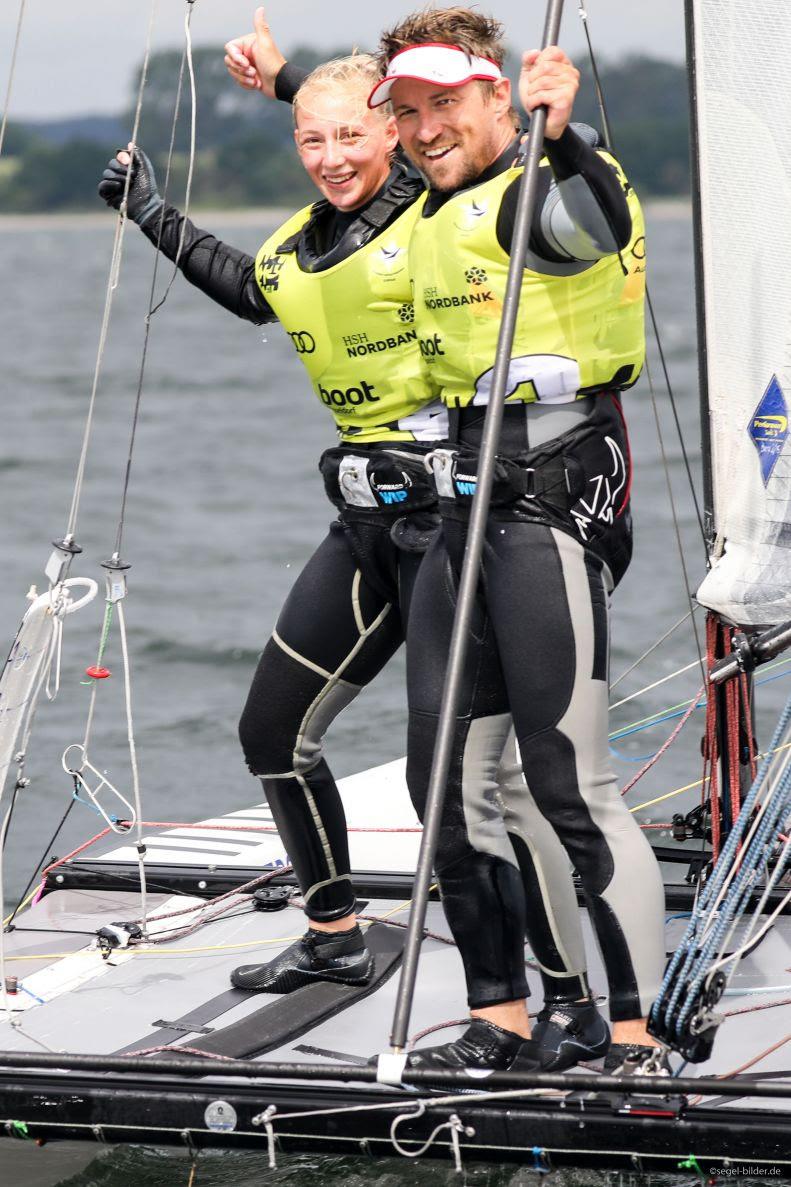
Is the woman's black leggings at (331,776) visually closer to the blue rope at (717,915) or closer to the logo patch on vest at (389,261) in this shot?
the blue rope at (717,915)

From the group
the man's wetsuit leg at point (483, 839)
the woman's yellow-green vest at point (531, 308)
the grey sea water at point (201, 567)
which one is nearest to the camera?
the woman's yellow-green vest at point (531, 308)

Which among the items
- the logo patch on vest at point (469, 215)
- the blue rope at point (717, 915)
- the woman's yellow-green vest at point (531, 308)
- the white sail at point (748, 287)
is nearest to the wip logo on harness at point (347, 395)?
the woman's yellow-green vest at point (531, 308)

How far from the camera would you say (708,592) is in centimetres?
353

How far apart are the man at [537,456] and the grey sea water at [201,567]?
13 cm

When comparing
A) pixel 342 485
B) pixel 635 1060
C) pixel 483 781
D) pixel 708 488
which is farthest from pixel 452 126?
pixel 635 1060

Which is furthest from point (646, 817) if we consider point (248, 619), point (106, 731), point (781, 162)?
point (248, 619)

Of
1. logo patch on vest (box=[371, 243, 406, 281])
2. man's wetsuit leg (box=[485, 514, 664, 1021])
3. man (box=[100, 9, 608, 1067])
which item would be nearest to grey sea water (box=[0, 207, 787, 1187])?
man's wetsuit leg (box=[485, 514, 664, 1021])

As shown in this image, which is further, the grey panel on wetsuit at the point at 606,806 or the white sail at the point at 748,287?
the white sail at the point at 748,287

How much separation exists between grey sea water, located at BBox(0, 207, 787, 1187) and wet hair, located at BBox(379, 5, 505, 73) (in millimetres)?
993

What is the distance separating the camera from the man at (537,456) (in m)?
2.98

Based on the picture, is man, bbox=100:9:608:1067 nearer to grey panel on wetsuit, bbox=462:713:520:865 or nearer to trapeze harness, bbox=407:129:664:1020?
grey panel on wetsuit, bbox=462:713:520:865

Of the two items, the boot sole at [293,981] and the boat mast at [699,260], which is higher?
the boat mast at [699,260]

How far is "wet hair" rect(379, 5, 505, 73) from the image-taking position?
3.00 metres

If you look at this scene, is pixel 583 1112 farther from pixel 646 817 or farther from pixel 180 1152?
pixel 646 817
